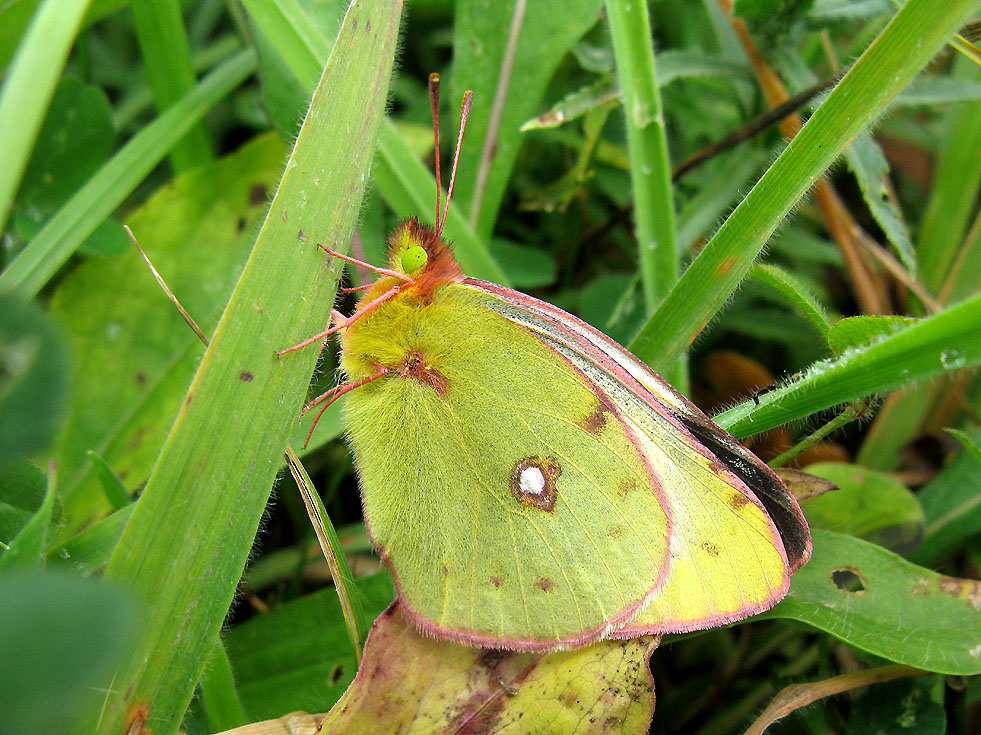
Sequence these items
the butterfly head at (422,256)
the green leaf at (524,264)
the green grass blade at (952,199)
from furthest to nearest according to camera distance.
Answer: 1. the green grass blade at (952,199)
2. the green leaf at (524,264)
3. the butterfly head at (422,256)

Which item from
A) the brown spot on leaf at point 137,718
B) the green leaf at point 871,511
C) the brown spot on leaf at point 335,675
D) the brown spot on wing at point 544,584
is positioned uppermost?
the brown spot on leaf at point 137,718

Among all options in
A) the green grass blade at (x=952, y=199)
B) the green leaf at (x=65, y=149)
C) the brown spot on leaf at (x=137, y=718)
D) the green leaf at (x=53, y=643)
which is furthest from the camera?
the green grass blade at (x=952, y=199)

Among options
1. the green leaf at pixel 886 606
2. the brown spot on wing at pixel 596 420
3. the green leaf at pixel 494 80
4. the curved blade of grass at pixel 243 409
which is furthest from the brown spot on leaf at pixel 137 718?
the green leaf at pixel 494 80

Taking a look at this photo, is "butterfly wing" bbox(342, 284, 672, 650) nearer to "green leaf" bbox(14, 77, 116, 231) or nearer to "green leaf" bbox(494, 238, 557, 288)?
"green leaf" bbox(494, 238, 557, 288)

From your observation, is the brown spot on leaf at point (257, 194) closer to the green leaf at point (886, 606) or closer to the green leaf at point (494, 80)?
the green leaf at point (494, 80)

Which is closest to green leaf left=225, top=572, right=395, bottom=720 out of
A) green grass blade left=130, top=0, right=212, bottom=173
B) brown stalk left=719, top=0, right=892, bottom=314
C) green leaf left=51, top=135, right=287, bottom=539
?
green leaf left=51, top=135, right=287, bottom=539

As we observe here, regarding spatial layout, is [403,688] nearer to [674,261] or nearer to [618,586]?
[618,586]

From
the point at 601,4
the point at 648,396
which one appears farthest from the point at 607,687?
the point at 601,4

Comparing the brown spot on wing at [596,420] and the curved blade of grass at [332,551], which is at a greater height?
the brown spot on wing at [596,420]

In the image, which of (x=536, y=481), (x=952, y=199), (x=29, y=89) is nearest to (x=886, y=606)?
(x=536, y=481)
